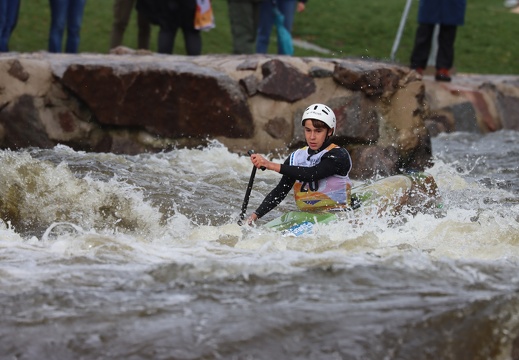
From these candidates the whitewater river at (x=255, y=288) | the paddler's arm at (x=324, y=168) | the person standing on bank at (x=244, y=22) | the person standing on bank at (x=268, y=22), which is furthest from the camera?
the person standing on bank at (x=268, y=22)

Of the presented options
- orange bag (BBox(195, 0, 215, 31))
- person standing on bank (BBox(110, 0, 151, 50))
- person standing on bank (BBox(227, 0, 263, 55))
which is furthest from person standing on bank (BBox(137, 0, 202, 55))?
person standing on bank (BBox(110, 0, 151, 50))

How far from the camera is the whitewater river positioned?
468cm

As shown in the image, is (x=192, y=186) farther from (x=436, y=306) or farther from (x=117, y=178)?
(x=436, y=306)

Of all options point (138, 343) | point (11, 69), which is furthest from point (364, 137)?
point (138, 343)

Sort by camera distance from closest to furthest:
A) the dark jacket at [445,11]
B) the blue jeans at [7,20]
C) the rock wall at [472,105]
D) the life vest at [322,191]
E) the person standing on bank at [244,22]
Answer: the life vest at [322,191]
the blue jeans at [7,20]
the person standing on bank at [244,22]
the dark jacket at [445,11]
the rock wall at [472,105]

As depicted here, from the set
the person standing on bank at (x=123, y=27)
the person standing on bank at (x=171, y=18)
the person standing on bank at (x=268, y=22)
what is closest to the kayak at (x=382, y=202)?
the person standing on bank at (x=171, y=18)

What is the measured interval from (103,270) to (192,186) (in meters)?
3.64

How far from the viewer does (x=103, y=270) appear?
18.3 ft

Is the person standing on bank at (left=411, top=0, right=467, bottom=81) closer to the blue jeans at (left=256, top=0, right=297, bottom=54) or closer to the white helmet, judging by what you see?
the blue jeans at (left=256, top=0, right=297, bottom=54)

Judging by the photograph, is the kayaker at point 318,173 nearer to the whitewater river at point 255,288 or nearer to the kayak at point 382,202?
the kayak at point 382,202

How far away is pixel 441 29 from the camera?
13.2m

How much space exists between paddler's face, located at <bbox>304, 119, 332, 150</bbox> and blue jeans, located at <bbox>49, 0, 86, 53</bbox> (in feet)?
19.2

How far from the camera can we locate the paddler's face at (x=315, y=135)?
7551mm

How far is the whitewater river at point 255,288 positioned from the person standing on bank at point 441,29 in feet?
18.4
